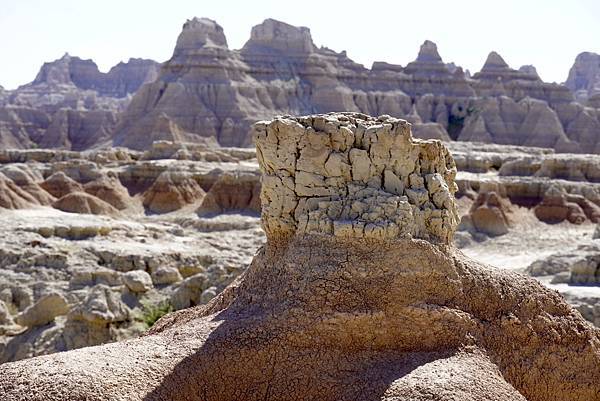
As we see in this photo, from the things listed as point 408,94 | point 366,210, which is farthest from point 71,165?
point 408,94

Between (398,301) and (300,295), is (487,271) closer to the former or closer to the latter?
(398,301)

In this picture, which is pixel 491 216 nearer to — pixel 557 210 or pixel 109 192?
pixel 557 210

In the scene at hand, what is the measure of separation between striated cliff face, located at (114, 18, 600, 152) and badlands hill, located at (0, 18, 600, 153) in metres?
0.09

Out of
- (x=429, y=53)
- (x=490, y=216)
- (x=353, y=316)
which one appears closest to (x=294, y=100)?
(x=429, y=53)

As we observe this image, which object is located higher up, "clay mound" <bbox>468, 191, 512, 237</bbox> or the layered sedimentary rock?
the layered sedimentary rock

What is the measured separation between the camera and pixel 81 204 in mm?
33562

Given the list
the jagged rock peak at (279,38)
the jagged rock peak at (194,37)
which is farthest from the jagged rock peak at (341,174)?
the jagged rock peak at (279,38)

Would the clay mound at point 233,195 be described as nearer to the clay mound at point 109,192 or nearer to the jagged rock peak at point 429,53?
the clay mound at point 109,192

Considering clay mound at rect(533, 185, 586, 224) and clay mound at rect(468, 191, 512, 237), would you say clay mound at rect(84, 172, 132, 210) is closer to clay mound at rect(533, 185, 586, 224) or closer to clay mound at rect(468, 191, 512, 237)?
clay mound at rect(468, 191, 512, 237)

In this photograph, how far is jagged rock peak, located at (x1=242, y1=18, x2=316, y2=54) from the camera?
260 ft

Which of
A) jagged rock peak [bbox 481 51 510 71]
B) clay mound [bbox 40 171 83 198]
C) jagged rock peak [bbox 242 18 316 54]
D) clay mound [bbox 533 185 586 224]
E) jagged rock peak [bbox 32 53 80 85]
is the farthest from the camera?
jagged rock peak [bbox 32 53 80 85]

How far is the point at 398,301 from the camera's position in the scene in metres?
5.93

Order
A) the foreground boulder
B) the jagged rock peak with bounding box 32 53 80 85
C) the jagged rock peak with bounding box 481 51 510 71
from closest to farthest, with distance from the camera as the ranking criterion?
the foreground boulder
the jagged rock peak with bounding box 481 51 510 71
the jagged rock peak with bounding box 32 53 80 85

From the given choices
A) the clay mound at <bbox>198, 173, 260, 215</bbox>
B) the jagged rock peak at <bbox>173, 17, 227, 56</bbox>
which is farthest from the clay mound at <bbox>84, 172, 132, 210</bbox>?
the jagged rock peak at <bbox>173, 17, 227, 56</bbox>
